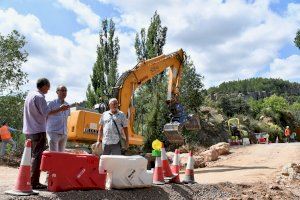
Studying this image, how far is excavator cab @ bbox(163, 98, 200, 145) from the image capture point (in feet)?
50.7

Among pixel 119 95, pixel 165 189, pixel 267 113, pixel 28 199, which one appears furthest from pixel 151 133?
pixel 267 113

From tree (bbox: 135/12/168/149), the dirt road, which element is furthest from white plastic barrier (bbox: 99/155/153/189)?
tree (bbox: 135/12/168/149)

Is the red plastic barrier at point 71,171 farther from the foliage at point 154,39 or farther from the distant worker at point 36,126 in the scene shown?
the foliage at point 154,39

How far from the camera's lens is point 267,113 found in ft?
176

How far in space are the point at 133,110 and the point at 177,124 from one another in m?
1.62

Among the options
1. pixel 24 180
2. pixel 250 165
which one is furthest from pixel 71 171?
pixel 250 165

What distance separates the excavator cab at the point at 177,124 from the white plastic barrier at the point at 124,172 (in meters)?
7.38

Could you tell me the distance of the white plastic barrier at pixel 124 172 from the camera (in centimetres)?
764

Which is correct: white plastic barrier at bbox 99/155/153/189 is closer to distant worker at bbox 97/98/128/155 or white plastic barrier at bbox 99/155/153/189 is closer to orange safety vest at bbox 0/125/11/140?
distant worker at bbox 97/98/128/155

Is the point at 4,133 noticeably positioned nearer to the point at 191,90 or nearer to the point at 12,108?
the point at 12,108

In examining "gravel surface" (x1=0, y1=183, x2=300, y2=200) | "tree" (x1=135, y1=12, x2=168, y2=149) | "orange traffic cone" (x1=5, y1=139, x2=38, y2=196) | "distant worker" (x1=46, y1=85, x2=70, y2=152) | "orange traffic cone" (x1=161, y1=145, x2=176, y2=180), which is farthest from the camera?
"tree" (x1=135, y1=12, x2=168, y2=149)

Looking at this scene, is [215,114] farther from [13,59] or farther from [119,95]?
[119,95]

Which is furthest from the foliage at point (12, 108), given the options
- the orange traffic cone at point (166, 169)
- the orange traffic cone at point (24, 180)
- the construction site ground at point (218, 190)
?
the orange traffic cone at point (24, 180)

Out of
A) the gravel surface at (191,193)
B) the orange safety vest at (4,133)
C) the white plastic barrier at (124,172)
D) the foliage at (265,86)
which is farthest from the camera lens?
the foliage at (265,86)
